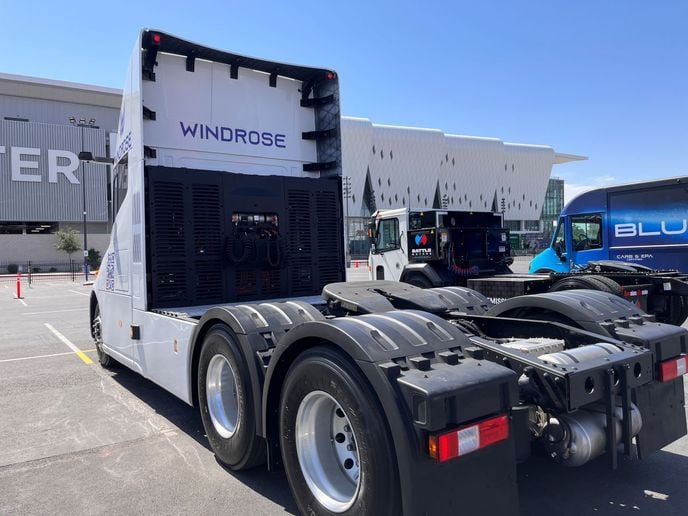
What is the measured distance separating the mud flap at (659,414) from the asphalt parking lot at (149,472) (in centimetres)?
40

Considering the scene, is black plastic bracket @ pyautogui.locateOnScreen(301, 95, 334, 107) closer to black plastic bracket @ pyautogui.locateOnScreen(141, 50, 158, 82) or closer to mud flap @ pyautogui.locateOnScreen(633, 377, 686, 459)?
black plastic bracket @ pyautogui.locateOnScreen(141, 50, 158, 82)

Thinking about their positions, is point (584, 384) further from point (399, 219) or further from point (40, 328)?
point (40, 328)

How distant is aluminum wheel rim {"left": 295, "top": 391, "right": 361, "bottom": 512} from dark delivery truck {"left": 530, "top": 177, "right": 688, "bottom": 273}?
866 centimetres

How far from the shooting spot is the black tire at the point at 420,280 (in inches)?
515

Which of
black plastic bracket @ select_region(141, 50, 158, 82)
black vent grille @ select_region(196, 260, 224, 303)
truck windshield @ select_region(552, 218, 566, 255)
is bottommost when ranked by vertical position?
black vent grille @ select_region(196, 260, 224, 303)

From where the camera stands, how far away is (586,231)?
10.8m

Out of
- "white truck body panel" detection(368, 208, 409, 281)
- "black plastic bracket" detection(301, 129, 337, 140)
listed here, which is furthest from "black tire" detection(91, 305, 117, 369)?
"white truck body panel" detection(368, 208, 409, 281)

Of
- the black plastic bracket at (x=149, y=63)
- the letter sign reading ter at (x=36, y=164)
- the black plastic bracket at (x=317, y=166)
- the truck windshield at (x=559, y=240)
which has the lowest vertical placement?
the truck windshield at (x=559, y=240)

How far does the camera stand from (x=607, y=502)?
3.36m

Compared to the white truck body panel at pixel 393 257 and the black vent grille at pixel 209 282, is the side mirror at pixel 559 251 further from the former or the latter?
the black vent grille at pixel 209 282

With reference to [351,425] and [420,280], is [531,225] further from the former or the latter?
[351,425]

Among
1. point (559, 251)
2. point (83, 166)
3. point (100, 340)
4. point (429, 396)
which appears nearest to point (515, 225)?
point (83, 166)

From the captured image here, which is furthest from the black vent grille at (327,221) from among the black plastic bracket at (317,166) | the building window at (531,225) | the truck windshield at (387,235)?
the building window at (531,225)

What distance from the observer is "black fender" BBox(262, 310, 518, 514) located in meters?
2.30
